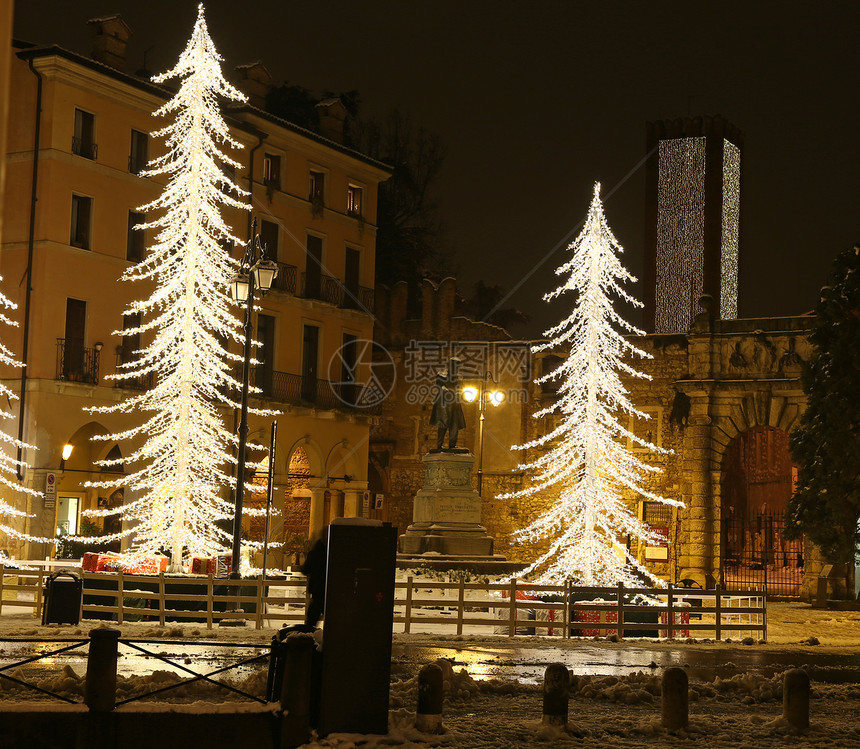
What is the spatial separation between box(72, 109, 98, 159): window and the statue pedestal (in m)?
13.0

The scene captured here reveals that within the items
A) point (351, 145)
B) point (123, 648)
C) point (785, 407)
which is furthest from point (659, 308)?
point (123, 648)

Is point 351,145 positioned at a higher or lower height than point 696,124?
lower

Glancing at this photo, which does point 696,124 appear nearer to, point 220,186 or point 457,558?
point 220,186

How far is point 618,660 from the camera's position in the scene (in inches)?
649

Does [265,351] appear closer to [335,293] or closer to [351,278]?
[335,293]

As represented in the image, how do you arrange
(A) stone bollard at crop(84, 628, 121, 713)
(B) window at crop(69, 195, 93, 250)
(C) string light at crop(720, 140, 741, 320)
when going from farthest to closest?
(C) string light at crop(720, 140, 741, 320) → (B) window at crop(69, 195, 93, 250) → (A) stone bollard at crop(84, 628, 121, 713)

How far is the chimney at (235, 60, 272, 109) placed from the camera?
1649 inches

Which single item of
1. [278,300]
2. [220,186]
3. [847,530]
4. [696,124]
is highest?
[696,124]

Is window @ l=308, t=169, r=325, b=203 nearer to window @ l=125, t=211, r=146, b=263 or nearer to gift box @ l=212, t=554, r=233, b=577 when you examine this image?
window @ l=125, t=211, r=146, b=263

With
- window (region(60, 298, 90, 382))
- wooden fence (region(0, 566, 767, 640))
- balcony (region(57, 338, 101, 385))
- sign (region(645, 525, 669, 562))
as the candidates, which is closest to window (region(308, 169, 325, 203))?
window (region(60, 298, 90, 382))

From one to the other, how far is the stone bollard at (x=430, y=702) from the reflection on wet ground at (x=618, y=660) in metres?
3.92

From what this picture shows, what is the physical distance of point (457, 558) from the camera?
29531 mm

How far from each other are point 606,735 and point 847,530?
15516 mm

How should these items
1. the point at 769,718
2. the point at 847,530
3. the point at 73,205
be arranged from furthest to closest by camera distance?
the point at 73,205 < the point at 847,530 < the point at 769,718
